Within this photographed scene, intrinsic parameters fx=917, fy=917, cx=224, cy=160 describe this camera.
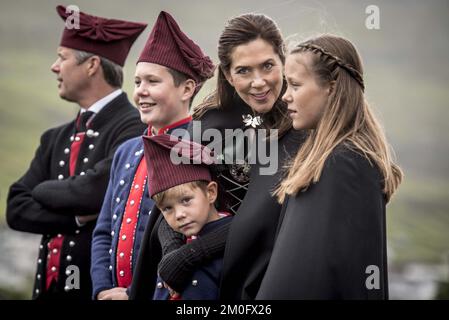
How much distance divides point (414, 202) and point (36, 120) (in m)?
3.38

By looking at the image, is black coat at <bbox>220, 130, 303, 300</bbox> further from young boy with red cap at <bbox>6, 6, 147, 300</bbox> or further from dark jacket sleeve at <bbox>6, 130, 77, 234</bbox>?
dark jacket sleeve at <bbox>6, 130, 77, 234</bbox>

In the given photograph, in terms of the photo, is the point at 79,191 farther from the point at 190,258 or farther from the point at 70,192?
the point at 190,258

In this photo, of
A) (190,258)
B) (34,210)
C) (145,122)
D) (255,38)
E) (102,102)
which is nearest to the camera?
(190,258)

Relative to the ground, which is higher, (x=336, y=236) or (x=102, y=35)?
(x=102, y=35)

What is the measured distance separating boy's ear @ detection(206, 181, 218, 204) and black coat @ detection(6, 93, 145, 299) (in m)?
1.06

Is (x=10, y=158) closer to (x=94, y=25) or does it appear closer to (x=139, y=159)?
(x=94, y=25)

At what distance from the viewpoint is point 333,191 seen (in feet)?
9.94

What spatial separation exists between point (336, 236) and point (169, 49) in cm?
150

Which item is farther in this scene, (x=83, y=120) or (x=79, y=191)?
(x=83, y=120)

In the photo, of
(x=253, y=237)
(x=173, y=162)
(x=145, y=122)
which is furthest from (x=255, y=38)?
(x=253, y=237)

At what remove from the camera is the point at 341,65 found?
321 centimetres

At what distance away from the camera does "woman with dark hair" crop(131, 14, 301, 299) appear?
340 centimetres

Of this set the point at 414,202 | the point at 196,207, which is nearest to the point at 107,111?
the point at 196,207
